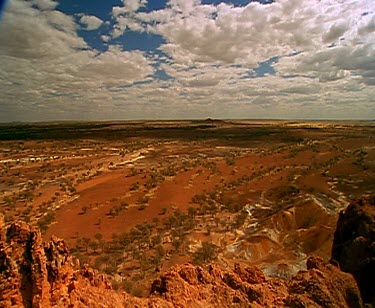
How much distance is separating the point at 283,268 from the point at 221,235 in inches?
161

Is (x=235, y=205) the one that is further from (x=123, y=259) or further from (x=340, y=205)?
(x=123, y=259)

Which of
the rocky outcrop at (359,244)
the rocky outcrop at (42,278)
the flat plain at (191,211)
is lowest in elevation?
the flat plain at (191,211)

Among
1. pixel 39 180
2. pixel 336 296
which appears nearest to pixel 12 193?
pixel 39 180

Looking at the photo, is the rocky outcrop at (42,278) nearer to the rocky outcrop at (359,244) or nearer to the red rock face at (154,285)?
the red rock face at (154,285)

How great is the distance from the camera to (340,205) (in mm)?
16469

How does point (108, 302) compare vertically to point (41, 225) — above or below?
above

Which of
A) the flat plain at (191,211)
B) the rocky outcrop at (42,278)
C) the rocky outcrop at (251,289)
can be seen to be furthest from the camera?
the flat plain at (191,211)

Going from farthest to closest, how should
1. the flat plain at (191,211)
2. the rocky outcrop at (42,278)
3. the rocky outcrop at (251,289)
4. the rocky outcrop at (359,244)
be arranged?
the flat plain at (191,211) < the rocky outcrop at (359,244) < the rocky outcrop at (251,289) < the rocky outcrop at (42,278)

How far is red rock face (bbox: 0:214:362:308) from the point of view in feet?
13.7

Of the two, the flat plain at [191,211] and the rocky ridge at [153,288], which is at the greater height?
the rocky ridge at [153,288]

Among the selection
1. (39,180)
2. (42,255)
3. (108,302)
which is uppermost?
(42,255)

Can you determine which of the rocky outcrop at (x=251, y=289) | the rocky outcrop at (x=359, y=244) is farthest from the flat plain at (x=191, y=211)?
the rocky outcrop at (x=251, y=289)

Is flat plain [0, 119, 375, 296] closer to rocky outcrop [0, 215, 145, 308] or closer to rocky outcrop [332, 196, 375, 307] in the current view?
rocky outcrop [332, 196, 375, 307]

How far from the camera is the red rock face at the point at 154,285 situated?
4172mm
